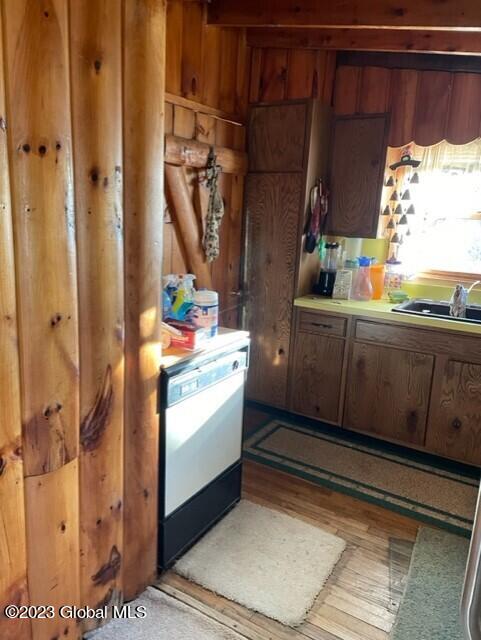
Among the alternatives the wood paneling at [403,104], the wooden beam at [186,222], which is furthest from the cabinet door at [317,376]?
the wood paneling at [403,104]

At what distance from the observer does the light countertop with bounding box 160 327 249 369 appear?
1.94m

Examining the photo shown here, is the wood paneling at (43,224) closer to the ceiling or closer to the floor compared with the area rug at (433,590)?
closer to the ceiling

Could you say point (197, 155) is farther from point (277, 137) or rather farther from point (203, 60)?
point (277, 137)

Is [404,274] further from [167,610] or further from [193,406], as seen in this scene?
[167,610]

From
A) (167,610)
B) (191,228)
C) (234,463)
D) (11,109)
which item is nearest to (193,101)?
(191,228)

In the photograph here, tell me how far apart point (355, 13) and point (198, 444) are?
2209 mm

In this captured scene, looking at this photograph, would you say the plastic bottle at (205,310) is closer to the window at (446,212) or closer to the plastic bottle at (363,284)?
the plastic bottle at (363,284)

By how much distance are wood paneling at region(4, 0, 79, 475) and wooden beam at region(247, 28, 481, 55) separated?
2186mm

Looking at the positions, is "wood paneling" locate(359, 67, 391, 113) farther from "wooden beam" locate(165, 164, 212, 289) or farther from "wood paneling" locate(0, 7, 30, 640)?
"wood paneling" locate(0, 7, 30, 640)

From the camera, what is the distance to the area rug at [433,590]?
181cm

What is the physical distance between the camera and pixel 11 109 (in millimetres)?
1215

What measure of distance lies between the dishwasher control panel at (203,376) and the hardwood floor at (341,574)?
30.5 inches

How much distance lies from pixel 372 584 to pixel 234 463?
803 millimetres

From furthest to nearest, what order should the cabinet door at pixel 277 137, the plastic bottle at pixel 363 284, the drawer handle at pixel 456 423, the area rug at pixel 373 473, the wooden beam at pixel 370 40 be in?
the plastic bottle at pixel 363 284 < the cabinet door at pixel 277 137 < the drawer handle at pixel 456 423 < the wooden beam at pixel 370 40 < the area rug at pixel 373 473
